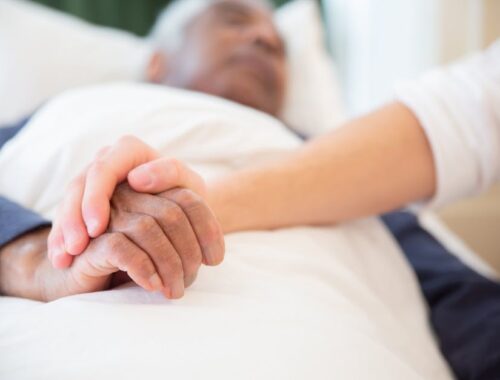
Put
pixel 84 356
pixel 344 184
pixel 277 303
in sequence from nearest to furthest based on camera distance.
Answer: pixel 84 356 < pixel 277 303 < pixel 344 184

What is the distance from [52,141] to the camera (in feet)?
2.35

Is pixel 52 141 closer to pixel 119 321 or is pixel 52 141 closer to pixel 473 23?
pixel 119 321

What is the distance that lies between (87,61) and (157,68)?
7.4 inches

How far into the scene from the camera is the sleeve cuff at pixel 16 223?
575 mm

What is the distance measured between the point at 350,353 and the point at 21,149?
477mm

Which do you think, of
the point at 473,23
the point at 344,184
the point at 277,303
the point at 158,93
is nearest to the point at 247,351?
the point at 277,303

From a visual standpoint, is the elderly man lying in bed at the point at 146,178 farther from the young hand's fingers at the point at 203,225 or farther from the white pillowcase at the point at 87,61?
the white pillowcase at the point at 87,61

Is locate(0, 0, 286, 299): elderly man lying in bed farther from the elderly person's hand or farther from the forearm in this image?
the forearm

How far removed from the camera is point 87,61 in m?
1.35

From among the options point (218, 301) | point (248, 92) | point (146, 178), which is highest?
point (146, 178)

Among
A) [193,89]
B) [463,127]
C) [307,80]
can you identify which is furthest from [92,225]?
[307,80]

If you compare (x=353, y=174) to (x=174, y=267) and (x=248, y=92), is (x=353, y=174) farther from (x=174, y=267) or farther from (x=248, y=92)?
(x=248, y=92)

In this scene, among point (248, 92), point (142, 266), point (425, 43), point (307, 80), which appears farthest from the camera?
point (425, 43)

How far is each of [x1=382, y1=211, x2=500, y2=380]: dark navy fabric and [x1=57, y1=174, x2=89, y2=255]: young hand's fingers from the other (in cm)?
51
